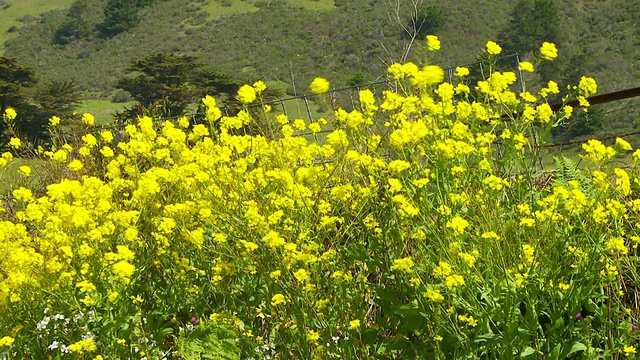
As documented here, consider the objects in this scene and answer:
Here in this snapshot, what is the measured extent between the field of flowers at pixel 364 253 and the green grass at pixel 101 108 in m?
58.5

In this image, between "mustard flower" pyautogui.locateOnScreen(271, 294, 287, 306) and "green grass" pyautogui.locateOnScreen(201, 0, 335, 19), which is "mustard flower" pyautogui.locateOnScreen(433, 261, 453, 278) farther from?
"green grass" pyautogui.locateOnScreen(201, 0, 335, 19)

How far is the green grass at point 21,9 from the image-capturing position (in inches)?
4039

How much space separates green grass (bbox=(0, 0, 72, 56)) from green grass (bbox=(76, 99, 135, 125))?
3969cm

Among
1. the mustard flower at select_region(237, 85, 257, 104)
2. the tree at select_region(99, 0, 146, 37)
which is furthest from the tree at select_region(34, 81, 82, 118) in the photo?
the tree at select_region(99, 0, 146, 37)

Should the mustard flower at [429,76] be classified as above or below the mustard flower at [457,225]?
above

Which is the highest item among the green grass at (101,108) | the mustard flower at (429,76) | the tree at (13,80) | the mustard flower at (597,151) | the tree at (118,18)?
the mustard flower at (429,76)

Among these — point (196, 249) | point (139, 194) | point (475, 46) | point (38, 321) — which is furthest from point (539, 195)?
point (475, 46)

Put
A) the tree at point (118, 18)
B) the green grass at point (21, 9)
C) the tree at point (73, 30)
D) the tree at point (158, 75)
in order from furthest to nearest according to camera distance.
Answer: the green grass at point (21, 9), the tree at point (73, 30), the tree at point (118, 18), the tree at point (158, 75)

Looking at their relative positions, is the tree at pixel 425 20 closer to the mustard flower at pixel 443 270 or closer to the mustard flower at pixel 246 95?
the mustard flower at pixel 246 95

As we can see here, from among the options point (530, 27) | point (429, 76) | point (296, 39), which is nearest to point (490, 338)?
point (429, 76)

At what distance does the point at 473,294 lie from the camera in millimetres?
2043

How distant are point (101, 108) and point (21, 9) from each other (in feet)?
183

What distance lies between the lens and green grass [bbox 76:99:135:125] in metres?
60.8

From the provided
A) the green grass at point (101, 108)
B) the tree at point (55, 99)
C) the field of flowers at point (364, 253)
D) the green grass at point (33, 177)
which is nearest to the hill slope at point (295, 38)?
the green grass at point (101, 108)
